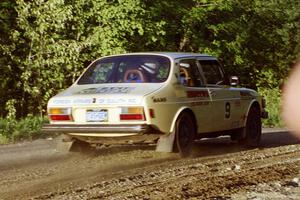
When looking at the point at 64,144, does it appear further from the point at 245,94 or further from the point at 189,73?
the point at 245,94

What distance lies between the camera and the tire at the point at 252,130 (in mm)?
11094

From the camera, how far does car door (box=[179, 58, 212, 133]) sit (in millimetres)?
9312

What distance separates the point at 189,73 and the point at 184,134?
1117 mm

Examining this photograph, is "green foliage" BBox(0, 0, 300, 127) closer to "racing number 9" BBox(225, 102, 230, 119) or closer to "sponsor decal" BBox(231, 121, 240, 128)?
Result: "sponsor decal" BBox(231, 121, 240, 128)

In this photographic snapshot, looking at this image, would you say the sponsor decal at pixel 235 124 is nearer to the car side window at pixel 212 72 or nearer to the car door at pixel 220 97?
the car door at pixel 220 97

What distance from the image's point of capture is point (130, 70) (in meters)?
9.33

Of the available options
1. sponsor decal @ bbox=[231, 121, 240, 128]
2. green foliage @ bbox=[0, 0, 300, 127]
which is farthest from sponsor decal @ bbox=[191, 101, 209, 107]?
green foliage @ bbox=[0, 0, 300, 127]

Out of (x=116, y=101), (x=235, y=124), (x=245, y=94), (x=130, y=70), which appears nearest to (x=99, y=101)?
(x=116, y=101)

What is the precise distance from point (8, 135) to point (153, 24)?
375 inches

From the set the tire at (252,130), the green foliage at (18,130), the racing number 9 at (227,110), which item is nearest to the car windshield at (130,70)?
the racing number 9 at (227,110)

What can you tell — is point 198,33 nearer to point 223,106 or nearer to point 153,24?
point 153,24

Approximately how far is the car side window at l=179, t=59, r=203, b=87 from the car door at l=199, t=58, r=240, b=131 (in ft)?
0.77

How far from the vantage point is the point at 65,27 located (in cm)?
1938

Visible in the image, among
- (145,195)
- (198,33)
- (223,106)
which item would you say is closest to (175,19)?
(198,33)
